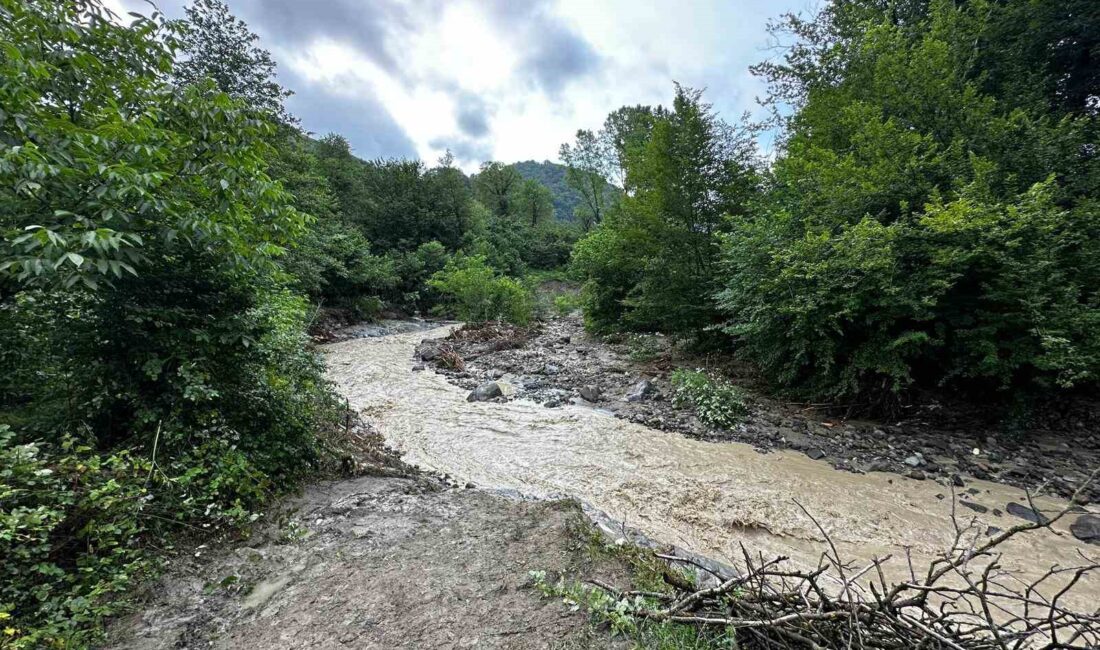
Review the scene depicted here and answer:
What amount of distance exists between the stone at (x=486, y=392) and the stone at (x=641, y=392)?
2571 mm

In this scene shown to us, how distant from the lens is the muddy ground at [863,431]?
5.11 m

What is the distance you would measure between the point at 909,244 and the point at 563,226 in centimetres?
3542

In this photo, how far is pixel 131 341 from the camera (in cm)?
306

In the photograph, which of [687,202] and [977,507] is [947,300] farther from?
[687,202]

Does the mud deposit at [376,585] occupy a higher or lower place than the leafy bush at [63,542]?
lower

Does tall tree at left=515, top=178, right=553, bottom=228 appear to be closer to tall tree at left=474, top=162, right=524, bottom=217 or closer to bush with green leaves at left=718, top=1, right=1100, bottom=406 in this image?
tall tree at left=474, top=162, right=524, bottom=217

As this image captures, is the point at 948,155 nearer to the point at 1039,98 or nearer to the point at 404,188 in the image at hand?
the point at 1039,98

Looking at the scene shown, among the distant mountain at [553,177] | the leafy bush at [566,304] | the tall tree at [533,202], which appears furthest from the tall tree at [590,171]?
the distant mountain at [553,177]

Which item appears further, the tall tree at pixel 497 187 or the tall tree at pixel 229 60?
the tall tree at pixel 497 187

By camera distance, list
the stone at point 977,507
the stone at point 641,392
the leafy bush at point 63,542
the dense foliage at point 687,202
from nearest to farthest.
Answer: the leafy bush at point 63,542 → the stone at point 977,507 → the stone at point 641,392 → the dense foliage at point 687,202

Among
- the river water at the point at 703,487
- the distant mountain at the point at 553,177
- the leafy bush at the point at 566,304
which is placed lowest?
the river water at the point at 703,487

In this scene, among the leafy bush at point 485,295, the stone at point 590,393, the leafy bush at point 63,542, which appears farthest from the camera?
the leafy bush at point 485,295

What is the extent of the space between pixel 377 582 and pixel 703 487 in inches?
145

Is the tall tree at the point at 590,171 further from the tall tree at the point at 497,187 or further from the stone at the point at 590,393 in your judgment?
the stone at the point at 590,393
